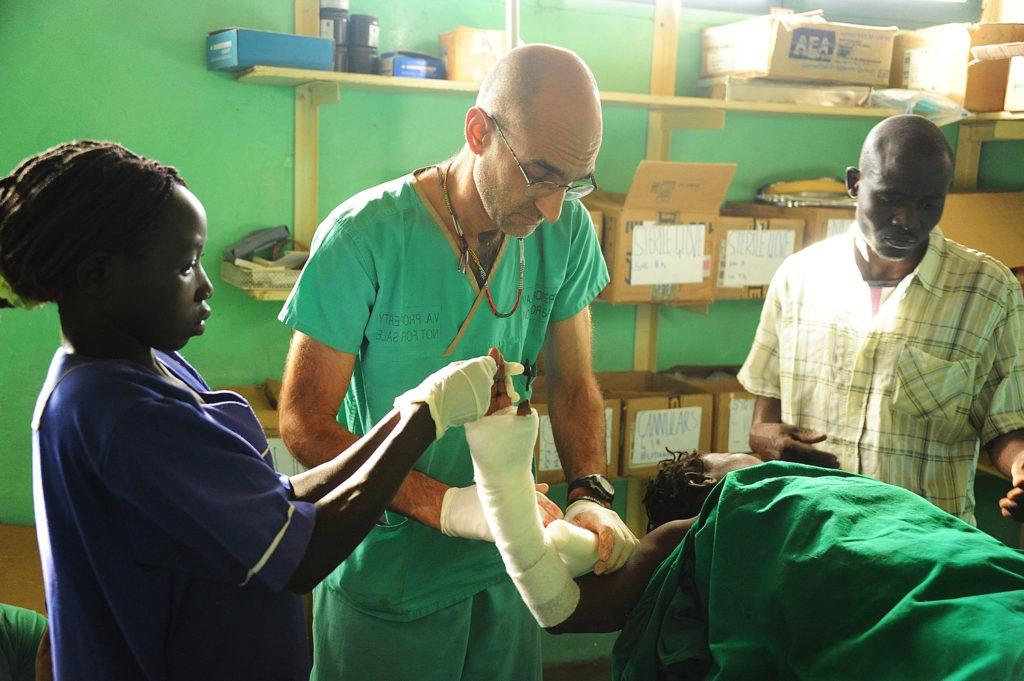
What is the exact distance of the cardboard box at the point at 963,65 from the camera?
121 inches

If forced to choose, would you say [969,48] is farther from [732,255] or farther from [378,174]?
[378,174]

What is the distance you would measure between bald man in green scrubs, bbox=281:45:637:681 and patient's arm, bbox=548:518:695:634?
0.09ft

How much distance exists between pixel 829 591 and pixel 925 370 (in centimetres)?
117

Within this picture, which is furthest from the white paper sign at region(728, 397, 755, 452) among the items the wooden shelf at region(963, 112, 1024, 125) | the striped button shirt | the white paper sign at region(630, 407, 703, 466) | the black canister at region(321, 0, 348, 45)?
the black canister at region(321, 0, 348, 45)

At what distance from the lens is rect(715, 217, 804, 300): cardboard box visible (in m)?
3.10

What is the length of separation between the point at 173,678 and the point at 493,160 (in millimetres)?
926

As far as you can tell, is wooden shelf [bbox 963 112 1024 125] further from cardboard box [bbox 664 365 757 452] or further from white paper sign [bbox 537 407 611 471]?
white paper sign [bbox 537 407 611 471]

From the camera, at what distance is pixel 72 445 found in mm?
1035

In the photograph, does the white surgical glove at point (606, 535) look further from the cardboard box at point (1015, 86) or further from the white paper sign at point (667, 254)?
the cardboard box at point (1015, 86)

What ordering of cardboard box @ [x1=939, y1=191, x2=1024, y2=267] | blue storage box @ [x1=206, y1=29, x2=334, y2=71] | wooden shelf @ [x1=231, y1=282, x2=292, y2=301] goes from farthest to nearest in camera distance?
cardboard box @ [x1=939, y1=191, x2=1024, y2=267]
wooden shelf @ [x1=231, y1=282, x2=292, y2=301]
blue storage box @ [x1=206, y1=29, x2=334, y2=71]

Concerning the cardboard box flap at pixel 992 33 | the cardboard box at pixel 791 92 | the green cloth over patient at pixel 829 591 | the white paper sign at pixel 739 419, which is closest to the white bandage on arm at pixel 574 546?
the green cloth over patient at pixel 829 591

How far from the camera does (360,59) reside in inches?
103

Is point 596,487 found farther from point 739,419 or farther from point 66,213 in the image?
point 739,419

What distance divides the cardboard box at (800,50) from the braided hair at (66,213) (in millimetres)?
2314
